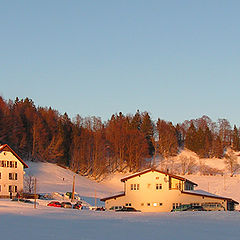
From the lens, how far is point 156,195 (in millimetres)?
65938

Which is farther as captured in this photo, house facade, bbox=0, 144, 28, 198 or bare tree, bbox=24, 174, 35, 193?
bare tree, bbox=24, 174, 35, 193

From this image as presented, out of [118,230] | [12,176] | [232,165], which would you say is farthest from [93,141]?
[118,230]

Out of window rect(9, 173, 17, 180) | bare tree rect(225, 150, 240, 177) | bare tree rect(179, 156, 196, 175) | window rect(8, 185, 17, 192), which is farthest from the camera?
bare tree rect(225, 150, 240, 177)

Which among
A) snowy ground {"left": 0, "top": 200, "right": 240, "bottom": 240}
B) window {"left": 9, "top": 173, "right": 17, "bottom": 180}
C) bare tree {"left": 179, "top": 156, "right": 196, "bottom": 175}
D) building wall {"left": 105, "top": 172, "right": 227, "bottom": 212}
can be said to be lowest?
snowy ground {"left": 0, "top": 200, "right": 240, "bottom": 240}

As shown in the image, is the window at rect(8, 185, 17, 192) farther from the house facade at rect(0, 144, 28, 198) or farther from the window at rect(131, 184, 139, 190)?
the window at rect(131, 184, 139, 190)

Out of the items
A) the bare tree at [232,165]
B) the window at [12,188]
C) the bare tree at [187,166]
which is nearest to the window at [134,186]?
the window at [12,188]

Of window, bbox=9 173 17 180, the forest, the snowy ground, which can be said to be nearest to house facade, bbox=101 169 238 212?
window, bbox=9 173 17 180

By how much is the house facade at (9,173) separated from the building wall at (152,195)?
1985 centimetres

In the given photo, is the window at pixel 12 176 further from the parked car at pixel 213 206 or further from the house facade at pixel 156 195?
the parked car at pixel 213 206

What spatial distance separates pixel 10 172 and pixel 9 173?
0.24m

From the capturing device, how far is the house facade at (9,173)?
76438mm

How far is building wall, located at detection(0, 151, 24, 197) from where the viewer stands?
76375mm

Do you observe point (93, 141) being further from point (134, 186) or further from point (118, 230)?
point (118, 230)

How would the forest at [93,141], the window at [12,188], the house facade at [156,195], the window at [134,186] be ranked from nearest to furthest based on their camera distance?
the house facade at [156,195] → the window at [134,186] → the window at [12,188] → the forest at [93,141]
